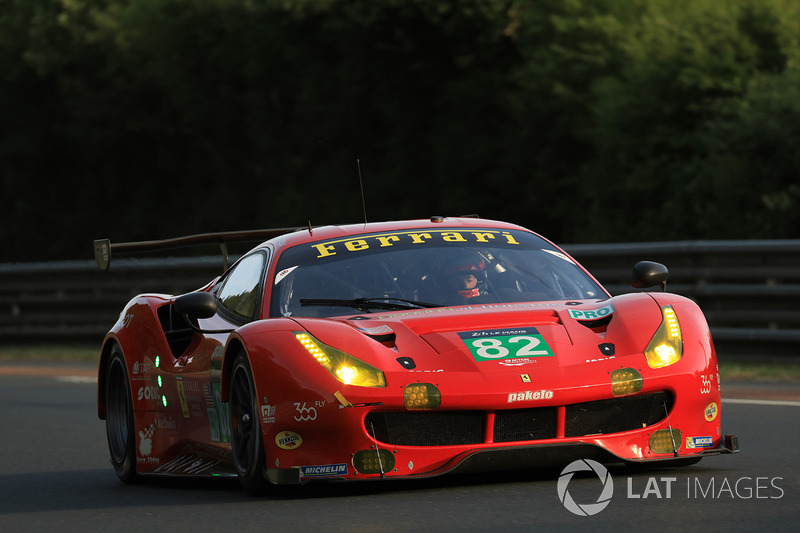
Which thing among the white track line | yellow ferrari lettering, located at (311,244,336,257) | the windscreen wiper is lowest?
the white track line

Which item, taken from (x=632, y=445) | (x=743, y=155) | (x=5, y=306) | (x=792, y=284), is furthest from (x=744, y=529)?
(x=5, y=306)

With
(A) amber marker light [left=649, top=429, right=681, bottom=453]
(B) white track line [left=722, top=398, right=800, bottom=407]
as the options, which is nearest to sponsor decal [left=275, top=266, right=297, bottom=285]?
(A) amber marker light [left=649, top=429, right=681, bottom=453]

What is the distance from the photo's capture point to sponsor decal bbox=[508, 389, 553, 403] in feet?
20.7

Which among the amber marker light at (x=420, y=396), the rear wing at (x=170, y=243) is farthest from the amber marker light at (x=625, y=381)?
the rear wing at (x=170, y=243)

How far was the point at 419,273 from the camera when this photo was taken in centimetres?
748

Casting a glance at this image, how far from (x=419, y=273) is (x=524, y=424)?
4.22 feet

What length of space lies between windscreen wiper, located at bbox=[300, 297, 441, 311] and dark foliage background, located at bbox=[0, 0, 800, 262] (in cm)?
942

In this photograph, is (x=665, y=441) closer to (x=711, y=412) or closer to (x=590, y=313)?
(x=711, y=412)

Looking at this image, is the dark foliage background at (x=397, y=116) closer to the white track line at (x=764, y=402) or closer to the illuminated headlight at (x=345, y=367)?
the white track line at (x=764, y=402)

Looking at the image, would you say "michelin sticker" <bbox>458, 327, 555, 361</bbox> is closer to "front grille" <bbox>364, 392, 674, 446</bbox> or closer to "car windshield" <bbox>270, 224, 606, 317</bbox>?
"front grille" <bbox>364, 392, 674, 446</bbox>

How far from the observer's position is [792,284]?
13.2 meters

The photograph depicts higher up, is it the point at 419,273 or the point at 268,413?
the point at 419,273

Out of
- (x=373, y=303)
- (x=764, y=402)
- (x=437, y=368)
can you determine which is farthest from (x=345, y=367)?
(x=764, y=402)

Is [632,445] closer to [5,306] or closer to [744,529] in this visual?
[744,529]
